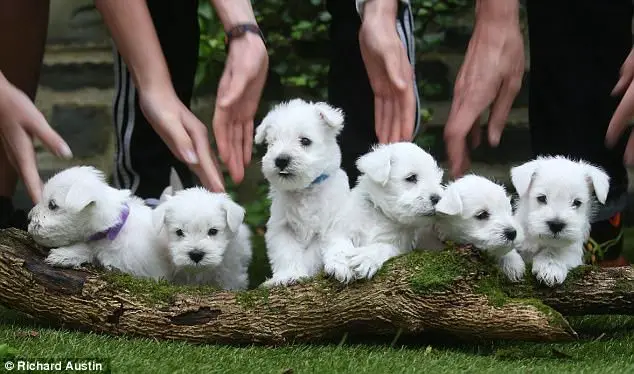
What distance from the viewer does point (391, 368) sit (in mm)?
2965

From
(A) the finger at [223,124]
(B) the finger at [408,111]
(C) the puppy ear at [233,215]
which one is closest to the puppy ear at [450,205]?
(B) the finger at [408,111]

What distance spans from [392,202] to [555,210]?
1.85ft

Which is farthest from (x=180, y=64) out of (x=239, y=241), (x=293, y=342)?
(x=293, y=342)

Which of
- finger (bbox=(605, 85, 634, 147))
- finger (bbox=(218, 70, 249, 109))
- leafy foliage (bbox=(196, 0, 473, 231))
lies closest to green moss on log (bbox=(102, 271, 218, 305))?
finger (bbox=(218, 70, 249, 109))

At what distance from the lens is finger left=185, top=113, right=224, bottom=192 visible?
370 cm

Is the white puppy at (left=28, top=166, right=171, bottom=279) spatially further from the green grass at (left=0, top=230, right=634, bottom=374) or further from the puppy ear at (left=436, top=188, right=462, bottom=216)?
the puppy ear at (left=436, top=188, right=462, bottom=216)

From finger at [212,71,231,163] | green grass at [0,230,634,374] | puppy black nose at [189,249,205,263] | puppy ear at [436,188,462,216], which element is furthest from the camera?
finger at [212,71,231,163]

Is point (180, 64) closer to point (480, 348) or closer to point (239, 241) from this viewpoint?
point (239, 241)

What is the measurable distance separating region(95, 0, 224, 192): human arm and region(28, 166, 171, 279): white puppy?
0.96 feet

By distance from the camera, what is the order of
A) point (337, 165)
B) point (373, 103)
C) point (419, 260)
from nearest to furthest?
point (419, 260)
point (337, 165)
point (373, 103)

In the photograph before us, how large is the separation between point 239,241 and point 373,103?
0.86 metres

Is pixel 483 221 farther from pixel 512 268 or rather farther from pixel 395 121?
pixel 395 121

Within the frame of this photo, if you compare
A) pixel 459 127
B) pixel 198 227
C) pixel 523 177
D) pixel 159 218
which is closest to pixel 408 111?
pixel 459 127

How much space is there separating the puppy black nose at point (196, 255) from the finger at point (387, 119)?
2.72 feet
